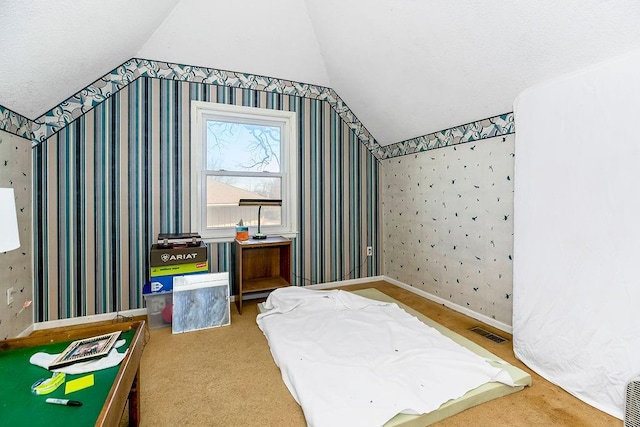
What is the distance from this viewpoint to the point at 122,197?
2721 mm

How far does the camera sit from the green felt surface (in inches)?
35.9

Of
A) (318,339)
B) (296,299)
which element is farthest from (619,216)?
(296,299)

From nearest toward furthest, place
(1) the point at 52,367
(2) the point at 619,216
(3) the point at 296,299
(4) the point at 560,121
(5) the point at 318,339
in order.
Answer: (1) the point at 52,367 < (2) the point at 619,216 < (4) the point at 560,121 < (5) the point at 318,339 < (3) the point at 296,299

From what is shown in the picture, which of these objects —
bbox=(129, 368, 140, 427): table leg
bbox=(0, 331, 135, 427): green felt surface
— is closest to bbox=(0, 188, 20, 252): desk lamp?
bbox=(0, 331, 135, 427): green felt surface

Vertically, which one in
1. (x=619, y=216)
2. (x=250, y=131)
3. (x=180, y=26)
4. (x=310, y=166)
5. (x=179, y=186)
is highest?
(x=180, y=26)

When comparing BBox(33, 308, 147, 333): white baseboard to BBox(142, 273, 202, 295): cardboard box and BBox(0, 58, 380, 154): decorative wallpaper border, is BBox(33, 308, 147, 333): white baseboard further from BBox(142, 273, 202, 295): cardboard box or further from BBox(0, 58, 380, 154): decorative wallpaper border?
BBox(0, 58, 380, 154): decorative wallpaper border

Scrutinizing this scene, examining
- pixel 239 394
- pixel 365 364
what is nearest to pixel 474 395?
pixel 365 364

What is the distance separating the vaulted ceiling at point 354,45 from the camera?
62.5 inches

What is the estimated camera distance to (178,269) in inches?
Result: 99.6

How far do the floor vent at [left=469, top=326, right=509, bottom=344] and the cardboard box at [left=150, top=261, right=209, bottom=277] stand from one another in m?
2.36

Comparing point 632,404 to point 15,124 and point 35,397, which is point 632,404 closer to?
point 35,397

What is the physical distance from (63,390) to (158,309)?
153cm

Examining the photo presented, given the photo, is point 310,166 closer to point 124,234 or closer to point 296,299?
point 296,299

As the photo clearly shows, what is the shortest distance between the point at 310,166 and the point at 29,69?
2.40m
